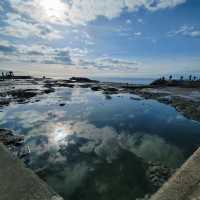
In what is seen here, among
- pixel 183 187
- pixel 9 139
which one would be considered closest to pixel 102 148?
pixel 9 139

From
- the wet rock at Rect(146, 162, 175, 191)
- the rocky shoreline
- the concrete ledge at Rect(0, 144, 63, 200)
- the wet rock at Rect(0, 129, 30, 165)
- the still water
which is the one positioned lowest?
the still water

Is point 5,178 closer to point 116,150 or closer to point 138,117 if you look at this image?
point 116,150

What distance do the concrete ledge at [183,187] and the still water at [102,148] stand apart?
3.28 meters

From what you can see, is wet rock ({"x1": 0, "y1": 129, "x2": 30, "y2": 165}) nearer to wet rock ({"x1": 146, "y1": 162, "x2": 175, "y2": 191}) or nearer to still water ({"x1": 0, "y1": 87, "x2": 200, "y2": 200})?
still water ({"x1": 0, "y1": 87, "x2": 200, "y2": 200})

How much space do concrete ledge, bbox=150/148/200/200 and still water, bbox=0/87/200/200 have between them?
3.28 meters

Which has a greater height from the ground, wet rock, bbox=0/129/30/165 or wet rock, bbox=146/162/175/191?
wet rock, bbox=0/129/30/165

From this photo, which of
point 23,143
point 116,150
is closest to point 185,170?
point 116,150

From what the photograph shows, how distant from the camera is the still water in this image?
6.67 m

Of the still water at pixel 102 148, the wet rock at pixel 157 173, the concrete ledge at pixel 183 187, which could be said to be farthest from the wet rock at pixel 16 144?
the concrete ledge at pixel 183 187

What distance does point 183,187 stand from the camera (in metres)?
3.06

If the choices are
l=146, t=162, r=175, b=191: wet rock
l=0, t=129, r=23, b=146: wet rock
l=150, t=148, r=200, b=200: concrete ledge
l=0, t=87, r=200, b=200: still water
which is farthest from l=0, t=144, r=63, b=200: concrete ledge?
l=0, t=129, r=23, b=146: wet rock

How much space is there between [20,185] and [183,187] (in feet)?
10.8

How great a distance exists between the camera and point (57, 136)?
12.0 m

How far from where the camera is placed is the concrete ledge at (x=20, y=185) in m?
3.15
